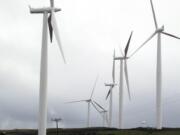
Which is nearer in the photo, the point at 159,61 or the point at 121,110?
the point at 159,61

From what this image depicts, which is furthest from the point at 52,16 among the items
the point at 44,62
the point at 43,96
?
the point at 43,96

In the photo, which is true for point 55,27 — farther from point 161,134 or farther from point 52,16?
point 161,134

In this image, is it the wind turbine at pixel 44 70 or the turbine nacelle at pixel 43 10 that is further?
the turbine nacelle at pixel 43 10

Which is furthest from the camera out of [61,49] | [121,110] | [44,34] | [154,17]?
[121,110]

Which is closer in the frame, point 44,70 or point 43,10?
point 44,70

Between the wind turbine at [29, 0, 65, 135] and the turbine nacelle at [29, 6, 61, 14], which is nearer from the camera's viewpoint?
the wind turbine at [29, 0, 65, 135]

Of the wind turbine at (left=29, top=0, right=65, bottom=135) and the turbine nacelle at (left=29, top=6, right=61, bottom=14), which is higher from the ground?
the turbine nacelle at (left=29, top=6, right=61, bottom=14)

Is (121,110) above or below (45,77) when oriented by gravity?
below

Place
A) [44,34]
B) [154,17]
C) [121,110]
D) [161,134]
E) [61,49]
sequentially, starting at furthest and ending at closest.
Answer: [121,110]
[154,17]
[161,134]
[44,34]
[61,49]

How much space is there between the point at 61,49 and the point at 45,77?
23.4 ft

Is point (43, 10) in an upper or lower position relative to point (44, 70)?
upper

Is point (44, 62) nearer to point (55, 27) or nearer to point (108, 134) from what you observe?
point (55, 27)

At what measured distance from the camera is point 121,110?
13275cm

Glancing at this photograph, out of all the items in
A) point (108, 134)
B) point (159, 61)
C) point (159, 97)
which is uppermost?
point (159, 61)
